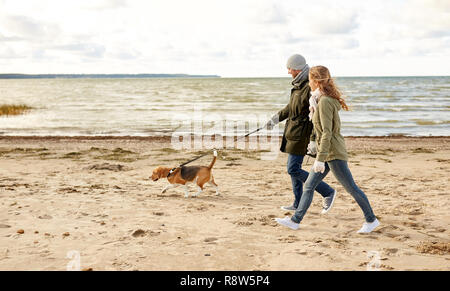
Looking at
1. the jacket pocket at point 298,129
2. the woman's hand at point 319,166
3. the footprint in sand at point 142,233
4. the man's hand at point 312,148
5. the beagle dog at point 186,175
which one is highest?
the jacket pocket at point 298,129

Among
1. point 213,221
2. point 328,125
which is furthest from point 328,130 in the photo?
point 213,221

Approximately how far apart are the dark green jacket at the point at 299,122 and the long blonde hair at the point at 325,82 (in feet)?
1.76

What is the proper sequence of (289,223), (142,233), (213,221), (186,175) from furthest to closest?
1. (186,175)
2. (213,221)
3. (289,223)
4. (142,233)

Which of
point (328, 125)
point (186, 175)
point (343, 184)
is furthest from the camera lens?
point (186, 175)

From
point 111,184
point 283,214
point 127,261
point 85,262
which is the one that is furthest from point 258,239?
point 111,184

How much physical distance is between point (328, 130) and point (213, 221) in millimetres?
2011

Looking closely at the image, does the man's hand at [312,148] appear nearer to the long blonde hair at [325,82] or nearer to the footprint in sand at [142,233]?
the long blonde hair at [325,82]

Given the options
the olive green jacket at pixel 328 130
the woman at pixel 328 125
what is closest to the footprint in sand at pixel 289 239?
the woman at pixel 328 125

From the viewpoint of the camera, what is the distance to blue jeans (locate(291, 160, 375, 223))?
452 cm

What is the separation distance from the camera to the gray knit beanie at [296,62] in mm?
5086

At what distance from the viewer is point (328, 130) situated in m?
4.39

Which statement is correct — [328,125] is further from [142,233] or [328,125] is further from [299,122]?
[142,233]

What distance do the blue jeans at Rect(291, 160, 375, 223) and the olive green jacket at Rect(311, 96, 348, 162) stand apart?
111 millimetres

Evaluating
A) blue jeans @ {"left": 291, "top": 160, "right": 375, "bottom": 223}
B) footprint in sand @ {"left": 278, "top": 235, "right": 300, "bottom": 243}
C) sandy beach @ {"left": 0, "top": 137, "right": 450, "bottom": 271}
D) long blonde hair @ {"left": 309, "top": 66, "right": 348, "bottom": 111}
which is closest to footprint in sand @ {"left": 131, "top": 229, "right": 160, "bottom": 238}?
sandy beach @ {"left": 0, "top": 137, "right": 450, "bottom": 271}
